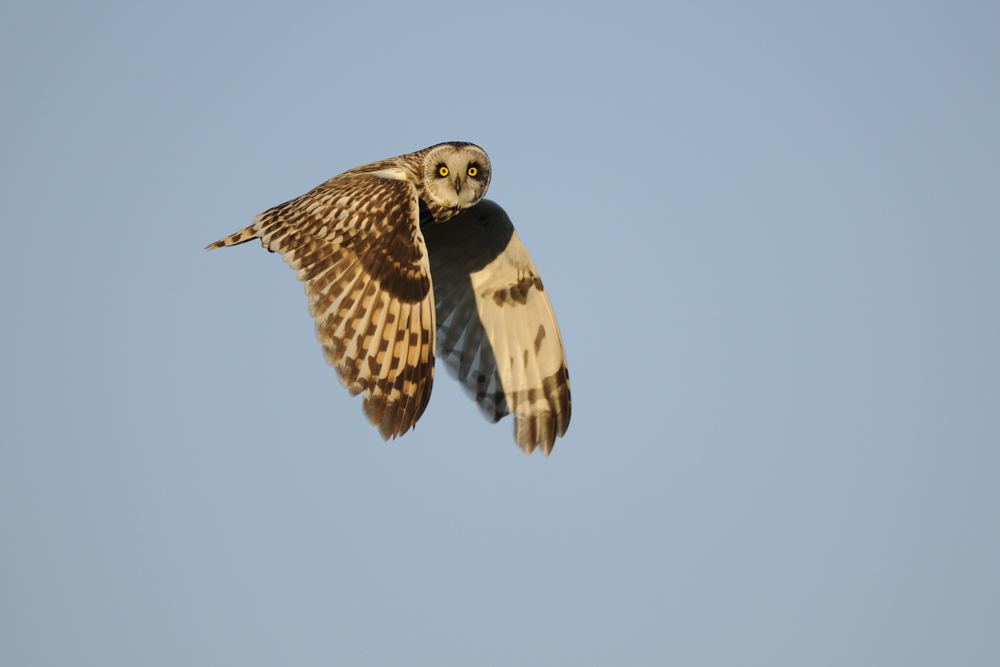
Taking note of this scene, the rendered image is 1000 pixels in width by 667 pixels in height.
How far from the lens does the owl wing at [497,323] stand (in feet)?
34.3

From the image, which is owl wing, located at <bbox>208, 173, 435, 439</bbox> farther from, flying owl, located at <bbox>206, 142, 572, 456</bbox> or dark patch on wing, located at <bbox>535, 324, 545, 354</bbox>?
dark patch on wing, located at <bbox>535, 324, 545, 354</bbox>

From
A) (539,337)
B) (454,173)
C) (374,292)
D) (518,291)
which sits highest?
(454,173)

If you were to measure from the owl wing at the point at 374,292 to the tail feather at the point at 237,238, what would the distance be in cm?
72

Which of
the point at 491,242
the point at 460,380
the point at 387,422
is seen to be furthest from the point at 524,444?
the point at 387,422

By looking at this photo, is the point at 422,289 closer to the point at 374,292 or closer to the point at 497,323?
the point at 374,292

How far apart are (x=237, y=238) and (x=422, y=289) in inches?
88.5

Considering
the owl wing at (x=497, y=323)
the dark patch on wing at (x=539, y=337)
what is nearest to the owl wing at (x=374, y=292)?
the owl wing at (x=497, y=323)

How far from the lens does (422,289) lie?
322 inches

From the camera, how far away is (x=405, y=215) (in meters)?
8.46

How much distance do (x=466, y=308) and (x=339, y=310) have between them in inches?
119

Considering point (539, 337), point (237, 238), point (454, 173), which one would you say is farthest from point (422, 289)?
point (539, 337)

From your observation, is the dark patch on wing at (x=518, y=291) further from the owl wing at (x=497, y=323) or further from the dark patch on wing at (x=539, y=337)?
the dark patch on wing at (x=539, y=337)

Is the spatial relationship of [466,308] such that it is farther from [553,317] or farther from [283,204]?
[283,204]

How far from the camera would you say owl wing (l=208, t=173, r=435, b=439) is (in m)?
7.90
